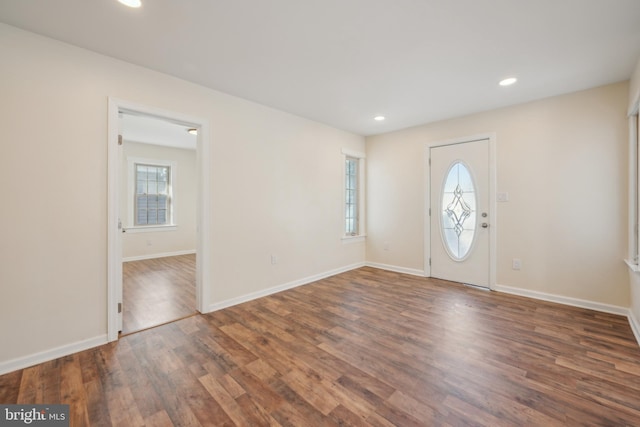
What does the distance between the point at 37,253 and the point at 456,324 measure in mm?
3713

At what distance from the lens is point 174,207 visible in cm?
661

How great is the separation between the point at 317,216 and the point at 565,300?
335 cm

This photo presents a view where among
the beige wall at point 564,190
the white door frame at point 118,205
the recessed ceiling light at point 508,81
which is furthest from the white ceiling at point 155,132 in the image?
the beige wall at point 564,190

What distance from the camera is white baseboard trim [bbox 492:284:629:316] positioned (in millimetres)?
2932

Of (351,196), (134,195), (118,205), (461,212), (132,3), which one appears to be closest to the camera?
(132,3)

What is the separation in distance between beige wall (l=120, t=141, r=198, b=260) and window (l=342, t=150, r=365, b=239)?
4.17 m

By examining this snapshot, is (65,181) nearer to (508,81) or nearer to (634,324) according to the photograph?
(508,81)

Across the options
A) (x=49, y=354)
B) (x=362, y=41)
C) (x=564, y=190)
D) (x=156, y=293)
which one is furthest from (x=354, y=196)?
(x=49, y=354)

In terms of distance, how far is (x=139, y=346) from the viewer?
2.30 metres

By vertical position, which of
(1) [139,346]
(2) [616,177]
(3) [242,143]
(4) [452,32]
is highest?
(4) [452,32]

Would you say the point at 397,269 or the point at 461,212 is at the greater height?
the point at 461,212

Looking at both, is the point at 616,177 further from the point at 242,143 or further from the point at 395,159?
the point at 242,143

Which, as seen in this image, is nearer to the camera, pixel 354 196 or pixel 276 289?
pixel 276 289

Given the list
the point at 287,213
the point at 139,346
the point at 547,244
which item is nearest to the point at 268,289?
the point at 287,213
